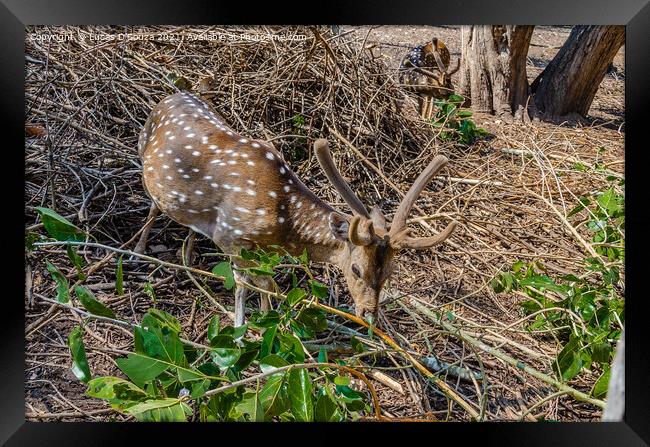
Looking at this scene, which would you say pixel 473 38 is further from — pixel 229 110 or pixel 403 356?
pixel 403 356

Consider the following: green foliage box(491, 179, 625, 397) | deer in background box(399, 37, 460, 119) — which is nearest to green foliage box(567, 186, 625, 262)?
green foliage box(491, 179, 625, 397)

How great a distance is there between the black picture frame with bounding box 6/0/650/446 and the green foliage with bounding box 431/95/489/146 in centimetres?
55

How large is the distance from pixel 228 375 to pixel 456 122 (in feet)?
5.15

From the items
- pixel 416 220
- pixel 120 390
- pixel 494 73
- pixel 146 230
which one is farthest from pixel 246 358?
pixel 494 73

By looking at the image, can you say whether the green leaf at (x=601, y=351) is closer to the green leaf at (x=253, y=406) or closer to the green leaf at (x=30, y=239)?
the green leaf at (x=253, y=406)

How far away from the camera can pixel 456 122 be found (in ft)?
9.43

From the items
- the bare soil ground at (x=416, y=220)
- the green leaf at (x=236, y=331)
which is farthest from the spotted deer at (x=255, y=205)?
the green leaf at (x=236, y=331)

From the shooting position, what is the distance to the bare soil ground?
7.98ft

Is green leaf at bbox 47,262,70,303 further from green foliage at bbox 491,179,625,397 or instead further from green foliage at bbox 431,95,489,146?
green foliage at bbox 431,95,489,146

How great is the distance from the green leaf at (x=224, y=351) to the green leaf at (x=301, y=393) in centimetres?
16

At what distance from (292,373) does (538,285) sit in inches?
39.0

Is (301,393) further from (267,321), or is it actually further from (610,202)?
(610,202)

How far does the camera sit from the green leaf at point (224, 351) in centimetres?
175
